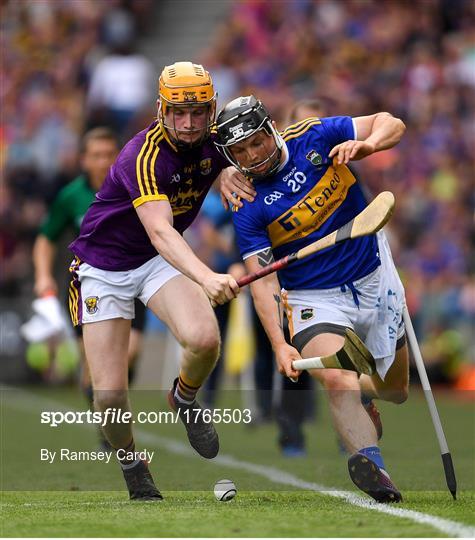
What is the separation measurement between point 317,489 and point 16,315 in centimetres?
911

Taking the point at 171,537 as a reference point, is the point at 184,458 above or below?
below

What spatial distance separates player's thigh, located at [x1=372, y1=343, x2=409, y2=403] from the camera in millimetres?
7129

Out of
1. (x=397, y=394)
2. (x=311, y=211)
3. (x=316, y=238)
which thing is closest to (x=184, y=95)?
(x=311, y=211)

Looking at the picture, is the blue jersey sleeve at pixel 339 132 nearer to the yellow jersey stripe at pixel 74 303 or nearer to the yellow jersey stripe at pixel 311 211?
the yellow jersey stripe at pixel 311 211

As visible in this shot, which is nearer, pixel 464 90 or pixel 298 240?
pixel 298 240

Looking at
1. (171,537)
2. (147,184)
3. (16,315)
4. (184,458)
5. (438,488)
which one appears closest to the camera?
(171,537)

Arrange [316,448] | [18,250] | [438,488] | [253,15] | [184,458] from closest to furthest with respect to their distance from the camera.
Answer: [438,488] < [184,458] < [316,448] < [18,250] < [253,15]

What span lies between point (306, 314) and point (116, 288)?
0.99 meters

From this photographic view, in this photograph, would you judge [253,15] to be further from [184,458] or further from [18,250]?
[184,458]

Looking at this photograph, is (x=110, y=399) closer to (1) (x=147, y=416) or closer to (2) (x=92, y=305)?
(2) (x=92, y=305)

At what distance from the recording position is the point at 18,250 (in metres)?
17.0

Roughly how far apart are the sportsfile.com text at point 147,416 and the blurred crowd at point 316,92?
611 cm

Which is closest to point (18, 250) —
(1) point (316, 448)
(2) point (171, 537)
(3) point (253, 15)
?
(3) point (253, 15)

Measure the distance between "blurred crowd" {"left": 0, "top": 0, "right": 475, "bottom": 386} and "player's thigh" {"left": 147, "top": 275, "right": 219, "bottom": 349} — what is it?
739 centimetres
